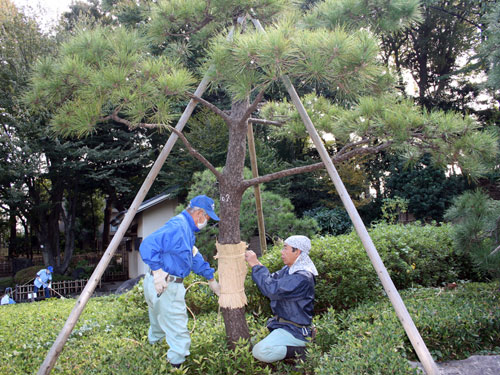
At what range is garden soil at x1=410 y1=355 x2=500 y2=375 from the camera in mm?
3245

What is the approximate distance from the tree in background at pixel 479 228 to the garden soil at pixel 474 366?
108 cm

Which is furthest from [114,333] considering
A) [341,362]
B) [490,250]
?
[490,250]

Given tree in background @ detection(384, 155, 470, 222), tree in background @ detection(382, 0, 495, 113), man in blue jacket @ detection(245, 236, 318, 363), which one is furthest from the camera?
tree in background @ detection(382, 0, 495, 113)

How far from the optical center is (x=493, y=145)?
3.77m

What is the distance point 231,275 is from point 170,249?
2.25ft

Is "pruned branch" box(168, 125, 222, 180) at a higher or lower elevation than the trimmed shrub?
Answer: higher

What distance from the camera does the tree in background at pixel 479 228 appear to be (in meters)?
4.11

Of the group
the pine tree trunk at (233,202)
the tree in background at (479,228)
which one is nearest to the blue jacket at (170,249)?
the pine tree trunk at (233,202)

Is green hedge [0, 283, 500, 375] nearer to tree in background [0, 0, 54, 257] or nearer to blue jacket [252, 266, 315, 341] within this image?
blue jacket [252, 266, 315, 341]

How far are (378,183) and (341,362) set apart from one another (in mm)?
15160

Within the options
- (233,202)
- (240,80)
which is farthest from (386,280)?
(240,80)

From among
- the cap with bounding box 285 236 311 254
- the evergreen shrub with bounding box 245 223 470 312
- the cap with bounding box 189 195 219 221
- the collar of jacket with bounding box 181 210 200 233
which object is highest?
the cap with bounding box 189 195 219 221

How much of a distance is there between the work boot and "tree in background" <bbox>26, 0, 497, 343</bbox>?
1.62 feet

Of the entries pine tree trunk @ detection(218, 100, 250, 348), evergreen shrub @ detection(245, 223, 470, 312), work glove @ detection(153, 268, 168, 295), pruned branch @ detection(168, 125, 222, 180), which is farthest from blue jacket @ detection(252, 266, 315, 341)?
evergreen shrub @ detection(245, 223, 470, 312)
